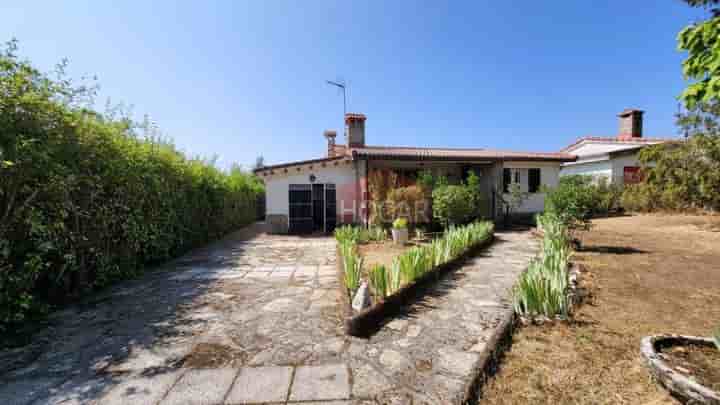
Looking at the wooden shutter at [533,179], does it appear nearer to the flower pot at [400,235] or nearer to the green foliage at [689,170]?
the green foliage at [689,170]

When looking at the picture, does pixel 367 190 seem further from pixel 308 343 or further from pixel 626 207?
pixel 626 207

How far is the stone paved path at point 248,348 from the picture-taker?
85.0 inches

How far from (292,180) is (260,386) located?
32.5ft

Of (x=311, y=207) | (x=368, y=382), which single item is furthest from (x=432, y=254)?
(x=311, y=207)

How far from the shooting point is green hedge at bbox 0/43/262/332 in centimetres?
320

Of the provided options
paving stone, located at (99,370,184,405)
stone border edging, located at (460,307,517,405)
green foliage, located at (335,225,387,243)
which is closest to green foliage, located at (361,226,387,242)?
green foliage, located at (335,225,387,243)

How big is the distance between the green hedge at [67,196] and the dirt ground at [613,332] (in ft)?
16.3

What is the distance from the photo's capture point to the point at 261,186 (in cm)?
2131

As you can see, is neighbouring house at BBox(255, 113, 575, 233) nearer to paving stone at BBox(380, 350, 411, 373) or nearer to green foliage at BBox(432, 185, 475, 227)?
green foliage at BBox(432, 185, 475, 227)

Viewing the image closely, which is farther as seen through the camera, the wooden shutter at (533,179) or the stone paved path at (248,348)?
the wooden shutter at (533,179)

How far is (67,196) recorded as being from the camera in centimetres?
396

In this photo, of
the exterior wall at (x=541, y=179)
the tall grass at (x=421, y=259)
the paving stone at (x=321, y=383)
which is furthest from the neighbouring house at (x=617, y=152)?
the paving stone at (x=321, y=383)

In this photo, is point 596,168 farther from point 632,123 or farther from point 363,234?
point 363,234

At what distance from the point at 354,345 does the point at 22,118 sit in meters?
4.40
